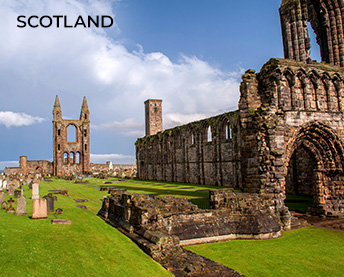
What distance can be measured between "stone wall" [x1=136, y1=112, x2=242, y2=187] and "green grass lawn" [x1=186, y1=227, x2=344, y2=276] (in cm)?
1703

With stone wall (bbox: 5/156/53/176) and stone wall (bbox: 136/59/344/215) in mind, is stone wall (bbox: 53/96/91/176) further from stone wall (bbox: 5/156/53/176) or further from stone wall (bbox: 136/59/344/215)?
stone wall (bbox: 136/59/344/215)

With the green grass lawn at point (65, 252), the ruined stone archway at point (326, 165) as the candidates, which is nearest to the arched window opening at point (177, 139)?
the ruined stone archway at point (326, 165)

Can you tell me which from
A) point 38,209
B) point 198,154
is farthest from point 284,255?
point 198,154

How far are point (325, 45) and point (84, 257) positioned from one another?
22224 millimetres

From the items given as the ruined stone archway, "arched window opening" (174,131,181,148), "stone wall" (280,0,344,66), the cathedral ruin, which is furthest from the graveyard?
"arched window opening" (174,131,181,148)

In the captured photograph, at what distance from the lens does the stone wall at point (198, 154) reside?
2664 centimetres

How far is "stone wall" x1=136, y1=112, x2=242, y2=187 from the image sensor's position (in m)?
26.6

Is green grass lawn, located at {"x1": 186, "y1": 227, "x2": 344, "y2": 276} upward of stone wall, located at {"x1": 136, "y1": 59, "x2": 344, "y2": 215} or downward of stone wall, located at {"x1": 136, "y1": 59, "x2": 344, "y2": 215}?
downward

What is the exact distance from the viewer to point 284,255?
7027mm

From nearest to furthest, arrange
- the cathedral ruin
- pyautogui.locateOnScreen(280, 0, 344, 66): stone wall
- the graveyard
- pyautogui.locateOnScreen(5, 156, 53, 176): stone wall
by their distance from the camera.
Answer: the graveyard
the cathedral ruin
pyautogui.locateOnScreen(280, 0, 344, 66): stone wall
pyautogui.locateOnScreen(5, 156, 53, 176): stone wall

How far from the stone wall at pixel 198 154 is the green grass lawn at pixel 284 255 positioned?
17035 millimetres

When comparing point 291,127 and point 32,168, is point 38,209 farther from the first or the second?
point 32,168

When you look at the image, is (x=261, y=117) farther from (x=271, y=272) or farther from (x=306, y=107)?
(x=271, y=272)

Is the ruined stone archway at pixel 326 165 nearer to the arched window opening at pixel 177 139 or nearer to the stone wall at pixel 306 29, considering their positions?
the stone wall at pixel 306 29
